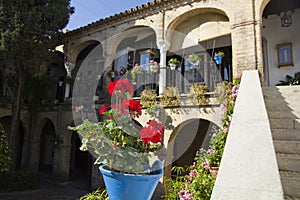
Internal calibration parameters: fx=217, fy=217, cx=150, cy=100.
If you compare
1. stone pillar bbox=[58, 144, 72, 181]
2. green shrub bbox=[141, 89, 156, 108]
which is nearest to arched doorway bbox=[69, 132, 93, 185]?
stone pillar bbox=[58, 144, 72, 181]

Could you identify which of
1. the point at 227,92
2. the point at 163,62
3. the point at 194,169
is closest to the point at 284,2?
the point at 227,92

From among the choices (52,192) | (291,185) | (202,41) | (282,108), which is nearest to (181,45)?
(202,41)

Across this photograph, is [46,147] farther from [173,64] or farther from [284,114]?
[284,114]

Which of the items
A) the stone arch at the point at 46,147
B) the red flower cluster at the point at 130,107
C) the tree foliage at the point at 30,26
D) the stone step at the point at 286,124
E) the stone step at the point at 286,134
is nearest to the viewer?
the red flower cluster at the point at 130,107

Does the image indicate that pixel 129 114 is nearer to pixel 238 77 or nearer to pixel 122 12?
pixel 238 77

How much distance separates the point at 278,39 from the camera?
27.6 ft

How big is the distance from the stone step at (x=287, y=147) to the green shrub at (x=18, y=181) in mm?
10377

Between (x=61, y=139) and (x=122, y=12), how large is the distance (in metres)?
6.80

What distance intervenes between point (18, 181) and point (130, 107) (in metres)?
10.4

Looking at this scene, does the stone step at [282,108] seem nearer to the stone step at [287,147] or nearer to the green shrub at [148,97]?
the stone step at [287,147]

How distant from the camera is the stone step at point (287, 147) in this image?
2528 mm

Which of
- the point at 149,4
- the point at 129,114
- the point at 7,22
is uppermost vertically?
the point at 149,4

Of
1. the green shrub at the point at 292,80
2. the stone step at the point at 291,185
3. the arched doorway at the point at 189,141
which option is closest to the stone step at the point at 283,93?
the stone step at the point at 291,185

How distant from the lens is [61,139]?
35.7 ft
